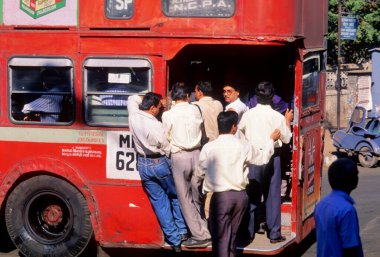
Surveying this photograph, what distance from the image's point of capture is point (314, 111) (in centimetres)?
1009

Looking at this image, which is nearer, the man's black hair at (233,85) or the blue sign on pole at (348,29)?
the man's black hair at (233,85)

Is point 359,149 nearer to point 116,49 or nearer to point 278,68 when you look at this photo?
point 278,68

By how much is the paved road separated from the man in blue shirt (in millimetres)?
4365

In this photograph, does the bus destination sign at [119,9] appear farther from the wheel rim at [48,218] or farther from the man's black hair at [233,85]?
the wheel rim at [48,218]

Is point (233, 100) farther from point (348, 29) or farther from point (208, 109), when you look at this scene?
point (348, 29)

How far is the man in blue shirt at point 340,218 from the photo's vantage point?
515 cm

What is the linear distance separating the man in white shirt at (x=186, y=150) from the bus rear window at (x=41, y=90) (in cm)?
124

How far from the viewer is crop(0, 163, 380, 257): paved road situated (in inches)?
381

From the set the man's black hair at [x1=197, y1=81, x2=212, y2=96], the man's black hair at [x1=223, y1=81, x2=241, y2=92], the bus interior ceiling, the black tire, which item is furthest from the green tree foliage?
the man's black hair at [x1=197, y1=81, x2=212, y2=96]

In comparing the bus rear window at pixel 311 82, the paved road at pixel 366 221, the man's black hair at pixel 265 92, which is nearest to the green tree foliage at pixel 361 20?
the paved road at pixel 366 221

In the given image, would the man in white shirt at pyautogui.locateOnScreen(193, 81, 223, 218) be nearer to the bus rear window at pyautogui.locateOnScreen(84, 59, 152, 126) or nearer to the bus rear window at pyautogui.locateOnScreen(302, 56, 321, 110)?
the bus rear window at pyautogui.locateOnScreen(84, 59, 152, 126)

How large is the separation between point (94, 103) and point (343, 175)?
14.6ft

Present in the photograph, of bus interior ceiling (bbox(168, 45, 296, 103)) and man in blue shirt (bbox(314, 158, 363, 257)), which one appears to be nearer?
man in blue shirt (bbox(314, 158, 363, 257))

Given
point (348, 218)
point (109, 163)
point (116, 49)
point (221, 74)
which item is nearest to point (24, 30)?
point (116, 49)
